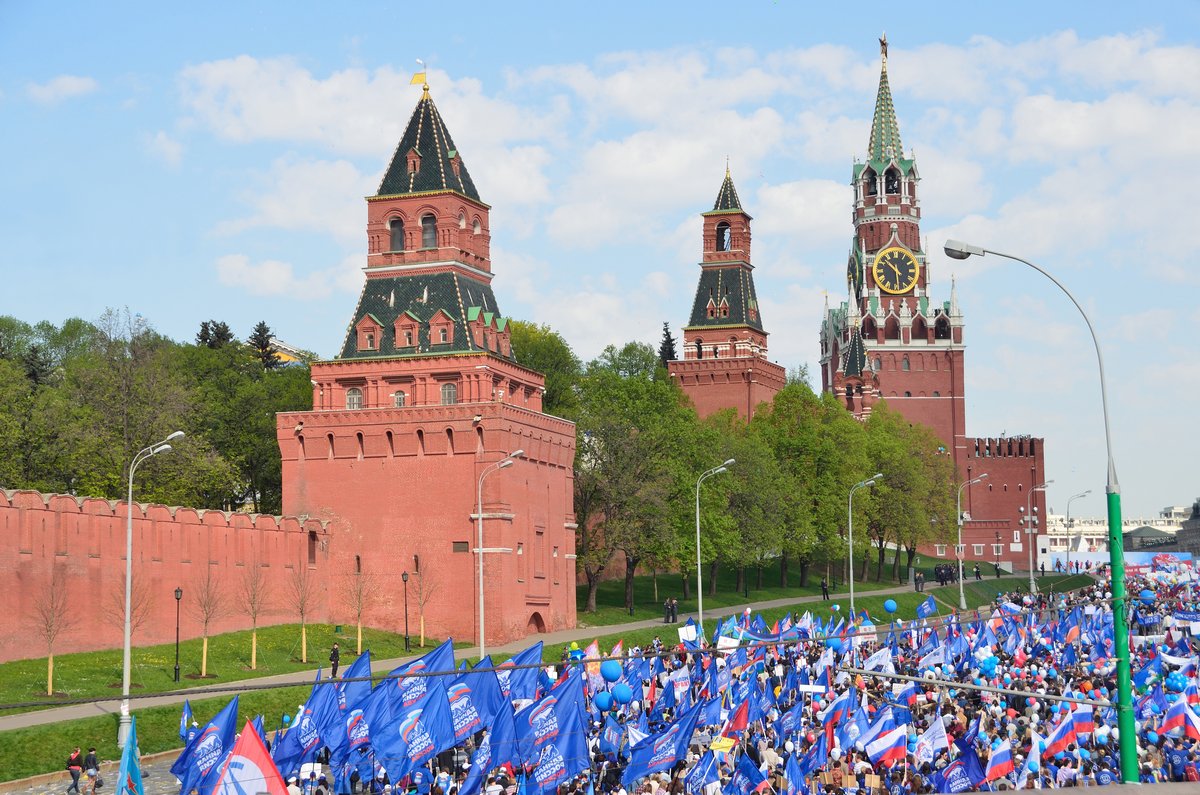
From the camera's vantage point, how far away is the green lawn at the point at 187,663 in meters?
47.3

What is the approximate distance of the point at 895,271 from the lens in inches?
5566

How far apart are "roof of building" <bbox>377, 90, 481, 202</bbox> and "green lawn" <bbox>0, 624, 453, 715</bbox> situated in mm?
18449

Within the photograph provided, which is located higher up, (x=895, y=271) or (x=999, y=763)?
(x=895, y=271)

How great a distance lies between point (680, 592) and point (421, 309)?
2542 cm

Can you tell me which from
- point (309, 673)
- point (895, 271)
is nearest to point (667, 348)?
point (895, 271)

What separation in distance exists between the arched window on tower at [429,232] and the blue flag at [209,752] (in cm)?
4099

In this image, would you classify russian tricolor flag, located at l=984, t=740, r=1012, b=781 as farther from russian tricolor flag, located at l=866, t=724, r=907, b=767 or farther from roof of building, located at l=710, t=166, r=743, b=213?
roof of building, located at l=710, t=166, r=743, b=213

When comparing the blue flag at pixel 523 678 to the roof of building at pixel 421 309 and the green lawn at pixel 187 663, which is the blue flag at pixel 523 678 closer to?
the green lawn at pixel 187 663

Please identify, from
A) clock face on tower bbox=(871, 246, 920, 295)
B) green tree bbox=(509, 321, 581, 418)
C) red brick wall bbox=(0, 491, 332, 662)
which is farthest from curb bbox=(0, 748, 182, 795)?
clock face on tower bbox=(871, 246, 920, 295)

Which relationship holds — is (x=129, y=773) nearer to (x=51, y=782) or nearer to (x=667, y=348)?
(x=51, y=782)

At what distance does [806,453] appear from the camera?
9569cm

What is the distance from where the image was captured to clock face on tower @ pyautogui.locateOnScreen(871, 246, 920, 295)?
463 ft

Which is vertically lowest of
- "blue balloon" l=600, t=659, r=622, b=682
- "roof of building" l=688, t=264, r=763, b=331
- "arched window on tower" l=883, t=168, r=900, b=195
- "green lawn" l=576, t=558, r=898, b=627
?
"blue balloon" l=600, t=659, r=622, b=682

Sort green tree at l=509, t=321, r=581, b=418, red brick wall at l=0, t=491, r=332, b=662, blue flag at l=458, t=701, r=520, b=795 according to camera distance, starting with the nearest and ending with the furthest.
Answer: blue flag at l=458, t=701, r=520, b=795, red brick wall at l=0, t=491, r=332, b=662, green tree at l=509, t=321, r=581, b=418
